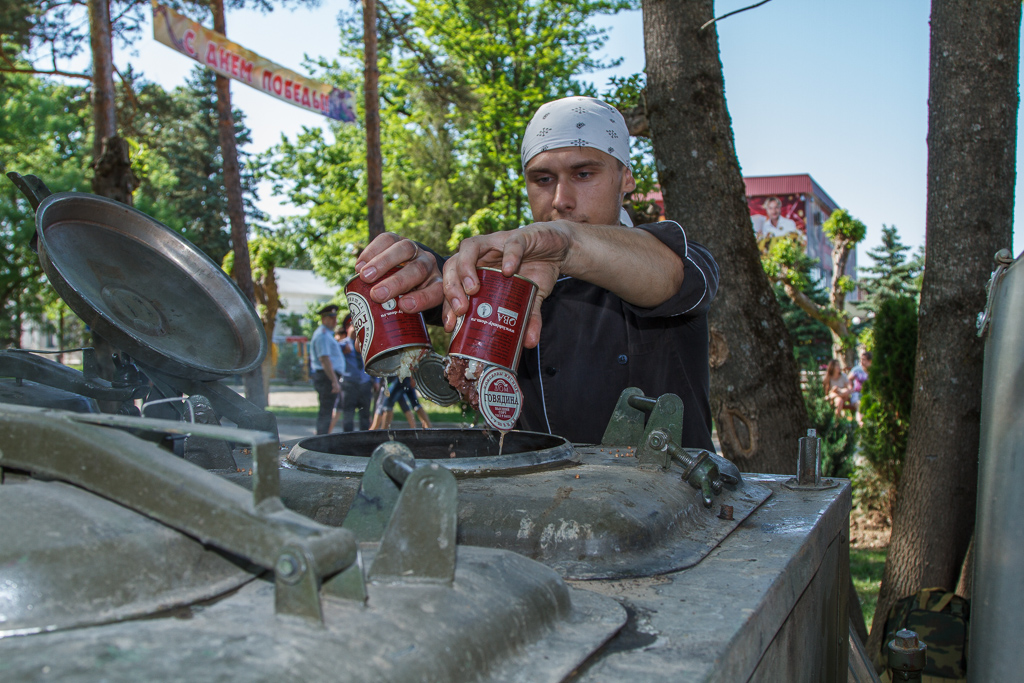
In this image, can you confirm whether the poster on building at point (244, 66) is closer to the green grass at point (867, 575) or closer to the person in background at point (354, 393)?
the person in background at point (354, 393)

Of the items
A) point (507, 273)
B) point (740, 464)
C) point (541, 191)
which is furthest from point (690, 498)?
point (740, 464)

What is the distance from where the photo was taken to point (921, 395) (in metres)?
4.10

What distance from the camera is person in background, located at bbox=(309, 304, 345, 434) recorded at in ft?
35.7

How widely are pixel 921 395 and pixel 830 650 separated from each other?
8.58 feet

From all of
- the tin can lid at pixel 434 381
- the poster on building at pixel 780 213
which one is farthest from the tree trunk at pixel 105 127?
the poster on building at pixel 780 213

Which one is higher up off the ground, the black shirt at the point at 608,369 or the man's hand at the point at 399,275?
the man's hand at the point at 399,275

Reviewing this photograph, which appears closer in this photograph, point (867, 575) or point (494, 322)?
point (494, 322)

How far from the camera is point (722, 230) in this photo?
14.6ft

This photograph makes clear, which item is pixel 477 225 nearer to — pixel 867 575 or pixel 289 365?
pixel 867 575

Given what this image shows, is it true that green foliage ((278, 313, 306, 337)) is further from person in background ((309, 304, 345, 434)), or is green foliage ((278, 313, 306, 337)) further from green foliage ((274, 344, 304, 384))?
person in background ((309, 304, 345, 434))

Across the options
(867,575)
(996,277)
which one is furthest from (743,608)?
(867,575)

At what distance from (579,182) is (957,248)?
2266mm

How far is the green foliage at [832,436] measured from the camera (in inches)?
335

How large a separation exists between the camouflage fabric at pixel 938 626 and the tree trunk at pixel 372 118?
10.1 meters
